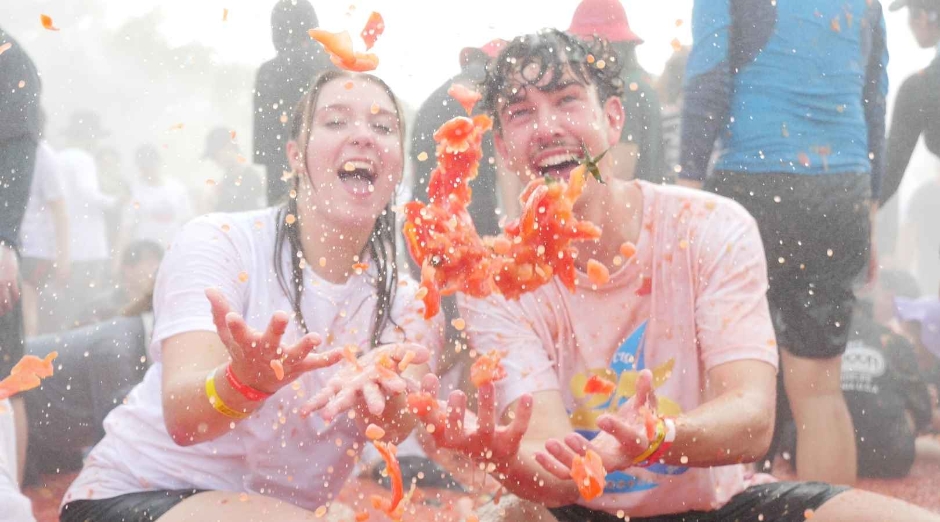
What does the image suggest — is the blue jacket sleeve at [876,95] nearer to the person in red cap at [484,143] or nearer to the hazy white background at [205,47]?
the hazy white background at [205,47]

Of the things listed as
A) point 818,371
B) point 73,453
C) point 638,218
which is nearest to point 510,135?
point 638,218

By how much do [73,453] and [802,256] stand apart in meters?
1.20

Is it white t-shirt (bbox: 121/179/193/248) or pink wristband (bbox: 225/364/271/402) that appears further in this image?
white t-shirt (bbox: 121/179/193/248)

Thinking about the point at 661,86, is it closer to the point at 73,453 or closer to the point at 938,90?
the point at 938,90

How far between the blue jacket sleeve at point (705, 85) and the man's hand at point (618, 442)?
498mm

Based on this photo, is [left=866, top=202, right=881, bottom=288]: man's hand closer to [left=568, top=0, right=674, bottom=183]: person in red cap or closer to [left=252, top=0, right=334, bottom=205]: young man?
[left=568, top=0, right=674, bottom=183]: person in red cap

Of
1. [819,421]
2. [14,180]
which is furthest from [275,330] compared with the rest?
[819,421]

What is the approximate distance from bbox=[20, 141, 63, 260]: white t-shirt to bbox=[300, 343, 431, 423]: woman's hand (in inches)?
27.2

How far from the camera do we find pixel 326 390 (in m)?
0.92

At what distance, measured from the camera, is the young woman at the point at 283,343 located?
99cm

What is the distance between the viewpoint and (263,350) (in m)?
0.86

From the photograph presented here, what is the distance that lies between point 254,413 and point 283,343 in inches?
7.1

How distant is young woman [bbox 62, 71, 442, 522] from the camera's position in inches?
39.1

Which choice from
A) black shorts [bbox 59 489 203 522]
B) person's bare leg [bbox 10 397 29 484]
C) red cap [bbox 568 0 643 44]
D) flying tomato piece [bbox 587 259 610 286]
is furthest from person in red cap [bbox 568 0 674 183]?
person's bare leg [bbox 10 397 29 484]
